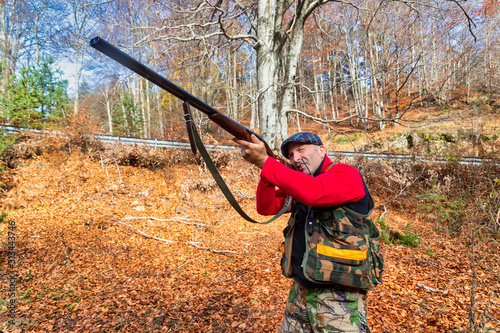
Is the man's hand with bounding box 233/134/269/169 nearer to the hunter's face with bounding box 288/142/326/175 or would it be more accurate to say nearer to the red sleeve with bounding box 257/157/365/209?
the red sleeve with bounding box 257/157/365/209

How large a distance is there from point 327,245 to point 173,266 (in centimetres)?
498

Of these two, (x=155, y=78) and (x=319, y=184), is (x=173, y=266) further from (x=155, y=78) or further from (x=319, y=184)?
(x=319, y=184)

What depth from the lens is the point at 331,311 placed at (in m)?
1.70

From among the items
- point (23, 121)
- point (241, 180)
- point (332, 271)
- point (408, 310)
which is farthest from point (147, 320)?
point (23, 121)

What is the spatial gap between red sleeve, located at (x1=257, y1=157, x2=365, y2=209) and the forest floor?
64.1 inches

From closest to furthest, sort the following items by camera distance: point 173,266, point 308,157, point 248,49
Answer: point 308,157
point 173,266
point 248,49

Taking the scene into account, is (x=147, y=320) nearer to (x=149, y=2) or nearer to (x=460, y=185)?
(x=149, y=2)

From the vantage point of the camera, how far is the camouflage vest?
1.63 metres

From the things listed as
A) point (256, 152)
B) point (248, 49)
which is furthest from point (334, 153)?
point (256, 152)

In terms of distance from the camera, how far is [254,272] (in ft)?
17.8

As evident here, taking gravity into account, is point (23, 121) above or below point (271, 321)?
above

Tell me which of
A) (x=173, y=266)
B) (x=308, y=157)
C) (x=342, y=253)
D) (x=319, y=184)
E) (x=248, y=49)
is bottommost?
(x=173, y=266)

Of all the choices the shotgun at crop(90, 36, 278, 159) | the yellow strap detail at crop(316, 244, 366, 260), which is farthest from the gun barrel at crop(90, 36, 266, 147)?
the yellow strap detail at crop(316, 244, 366, 260)

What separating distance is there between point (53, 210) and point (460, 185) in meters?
14.5
